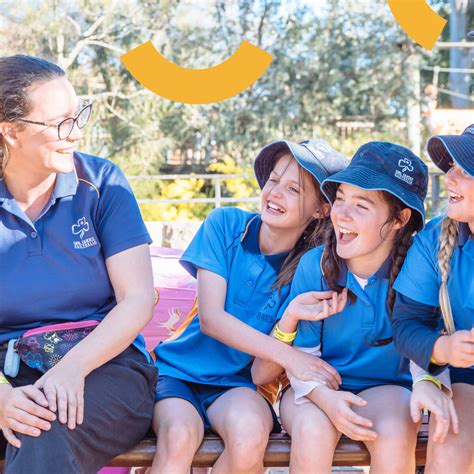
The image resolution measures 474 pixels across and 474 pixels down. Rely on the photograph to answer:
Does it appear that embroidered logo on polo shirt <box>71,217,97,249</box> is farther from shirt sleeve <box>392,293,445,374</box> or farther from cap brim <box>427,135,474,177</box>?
cap brim <box>427,135,474,177</box>

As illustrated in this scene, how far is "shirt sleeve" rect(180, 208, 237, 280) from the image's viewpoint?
8.59 feet

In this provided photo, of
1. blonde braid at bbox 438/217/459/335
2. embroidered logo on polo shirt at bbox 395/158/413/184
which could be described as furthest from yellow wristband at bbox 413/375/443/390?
embroidered logo on polo shirt at bbox 395/158/413/184

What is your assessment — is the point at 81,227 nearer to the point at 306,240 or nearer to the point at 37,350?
the point at 37,350

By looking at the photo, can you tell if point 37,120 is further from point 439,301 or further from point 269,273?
point 439,301

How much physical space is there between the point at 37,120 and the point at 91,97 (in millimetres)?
11284

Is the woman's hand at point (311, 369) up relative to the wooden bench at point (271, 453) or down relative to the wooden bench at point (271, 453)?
up

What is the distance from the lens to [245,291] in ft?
8.66

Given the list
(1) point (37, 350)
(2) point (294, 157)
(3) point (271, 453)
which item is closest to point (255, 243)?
(2) point (294, 157)

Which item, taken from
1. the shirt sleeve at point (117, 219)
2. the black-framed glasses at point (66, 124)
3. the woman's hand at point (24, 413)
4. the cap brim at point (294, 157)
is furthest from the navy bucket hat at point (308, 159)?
the woman's hand at point (24, 413)

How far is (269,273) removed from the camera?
263cm

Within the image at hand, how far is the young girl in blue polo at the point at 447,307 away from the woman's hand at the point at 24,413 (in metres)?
0.99

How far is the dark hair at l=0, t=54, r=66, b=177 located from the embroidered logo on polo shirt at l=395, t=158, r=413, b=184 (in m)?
Answer: 1.10

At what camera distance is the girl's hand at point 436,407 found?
208 cm

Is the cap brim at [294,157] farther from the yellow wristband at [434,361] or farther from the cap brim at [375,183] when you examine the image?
the yellow wristband at [434,361]
